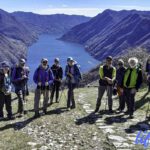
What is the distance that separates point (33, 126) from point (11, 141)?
2316 mm

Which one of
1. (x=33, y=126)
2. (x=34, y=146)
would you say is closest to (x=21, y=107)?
(x=33, y=126)

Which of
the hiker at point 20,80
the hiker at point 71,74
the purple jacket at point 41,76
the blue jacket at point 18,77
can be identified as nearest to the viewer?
the purple jacket at point 41,76

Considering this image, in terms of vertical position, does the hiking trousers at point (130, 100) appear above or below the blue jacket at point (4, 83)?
below

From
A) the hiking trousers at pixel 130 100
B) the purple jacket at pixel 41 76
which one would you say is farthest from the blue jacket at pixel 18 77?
the hiking trousers at pixel 130 100

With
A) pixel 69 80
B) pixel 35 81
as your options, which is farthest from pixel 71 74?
pixel 35 81

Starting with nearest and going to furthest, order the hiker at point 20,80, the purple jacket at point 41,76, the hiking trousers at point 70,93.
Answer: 1. the purple jacket at point 41,76
2. the hiker at point 20,80
3. the hiking trousers at point 70,93

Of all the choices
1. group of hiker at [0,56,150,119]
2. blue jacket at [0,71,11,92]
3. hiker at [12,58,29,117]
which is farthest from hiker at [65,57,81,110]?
blue jacket at [0,71,11,92]

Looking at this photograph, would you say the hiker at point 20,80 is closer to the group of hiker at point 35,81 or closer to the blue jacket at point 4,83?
the group of hiker at point 35,81

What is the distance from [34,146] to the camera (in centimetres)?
1202

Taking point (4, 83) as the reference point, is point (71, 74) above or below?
above

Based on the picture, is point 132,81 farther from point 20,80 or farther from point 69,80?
point 20,80

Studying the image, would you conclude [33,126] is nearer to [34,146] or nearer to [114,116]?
[34,146]

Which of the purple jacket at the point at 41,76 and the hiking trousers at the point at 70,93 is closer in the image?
the purple jacket at the point at 41,76

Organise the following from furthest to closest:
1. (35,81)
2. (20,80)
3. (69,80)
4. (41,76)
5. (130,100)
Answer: (69,80)
(20,80)
(41,76)
(35,81)
(130,100)
